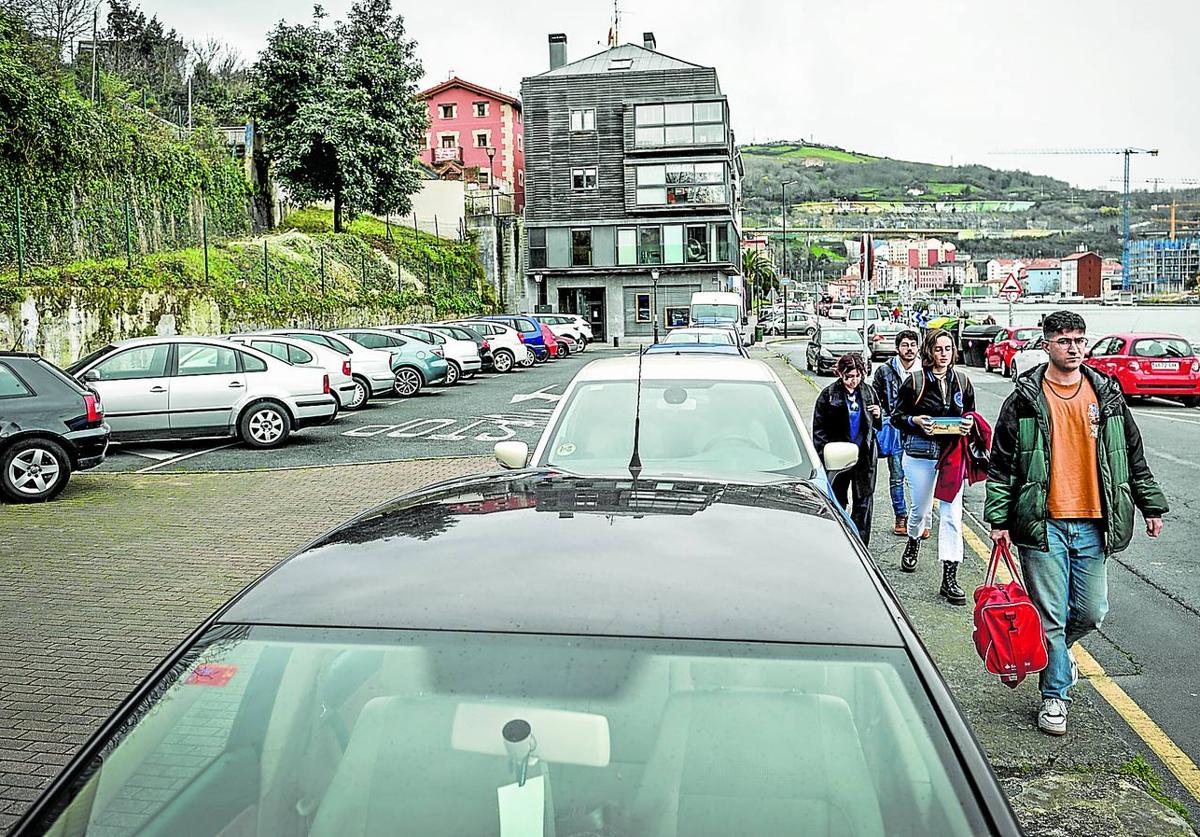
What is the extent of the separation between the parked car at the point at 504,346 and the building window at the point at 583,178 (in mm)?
31172

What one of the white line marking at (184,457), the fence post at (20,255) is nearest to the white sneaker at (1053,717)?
the white line marking at (184,457)

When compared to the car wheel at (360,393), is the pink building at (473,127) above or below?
above

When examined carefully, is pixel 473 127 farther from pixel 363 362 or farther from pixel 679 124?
pixel 363 362

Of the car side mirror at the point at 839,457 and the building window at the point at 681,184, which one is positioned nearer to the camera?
the car side mirror at the point at 839,457

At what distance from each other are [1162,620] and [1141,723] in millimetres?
2042

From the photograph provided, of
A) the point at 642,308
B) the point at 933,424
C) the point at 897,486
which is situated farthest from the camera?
the point at 642,308

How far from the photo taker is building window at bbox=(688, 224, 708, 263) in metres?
63.3

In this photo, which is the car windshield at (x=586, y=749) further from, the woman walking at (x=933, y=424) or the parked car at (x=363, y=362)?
the parked car at (x=363, y=362)

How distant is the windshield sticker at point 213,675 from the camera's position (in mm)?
2287

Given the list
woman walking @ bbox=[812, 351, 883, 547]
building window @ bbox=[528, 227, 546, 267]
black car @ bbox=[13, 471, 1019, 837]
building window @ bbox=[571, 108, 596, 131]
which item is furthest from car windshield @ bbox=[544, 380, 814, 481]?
building window @ bbox=[571, 108, 596, 131]

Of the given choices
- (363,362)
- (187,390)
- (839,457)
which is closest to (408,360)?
(363,362)

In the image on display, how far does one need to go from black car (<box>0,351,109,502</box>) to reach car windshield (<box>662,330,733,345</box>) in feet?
37.3

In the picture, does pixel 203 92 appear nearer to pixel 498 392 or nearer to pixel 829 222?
pixel 498 392

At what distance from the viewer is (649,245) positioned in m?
64.1
